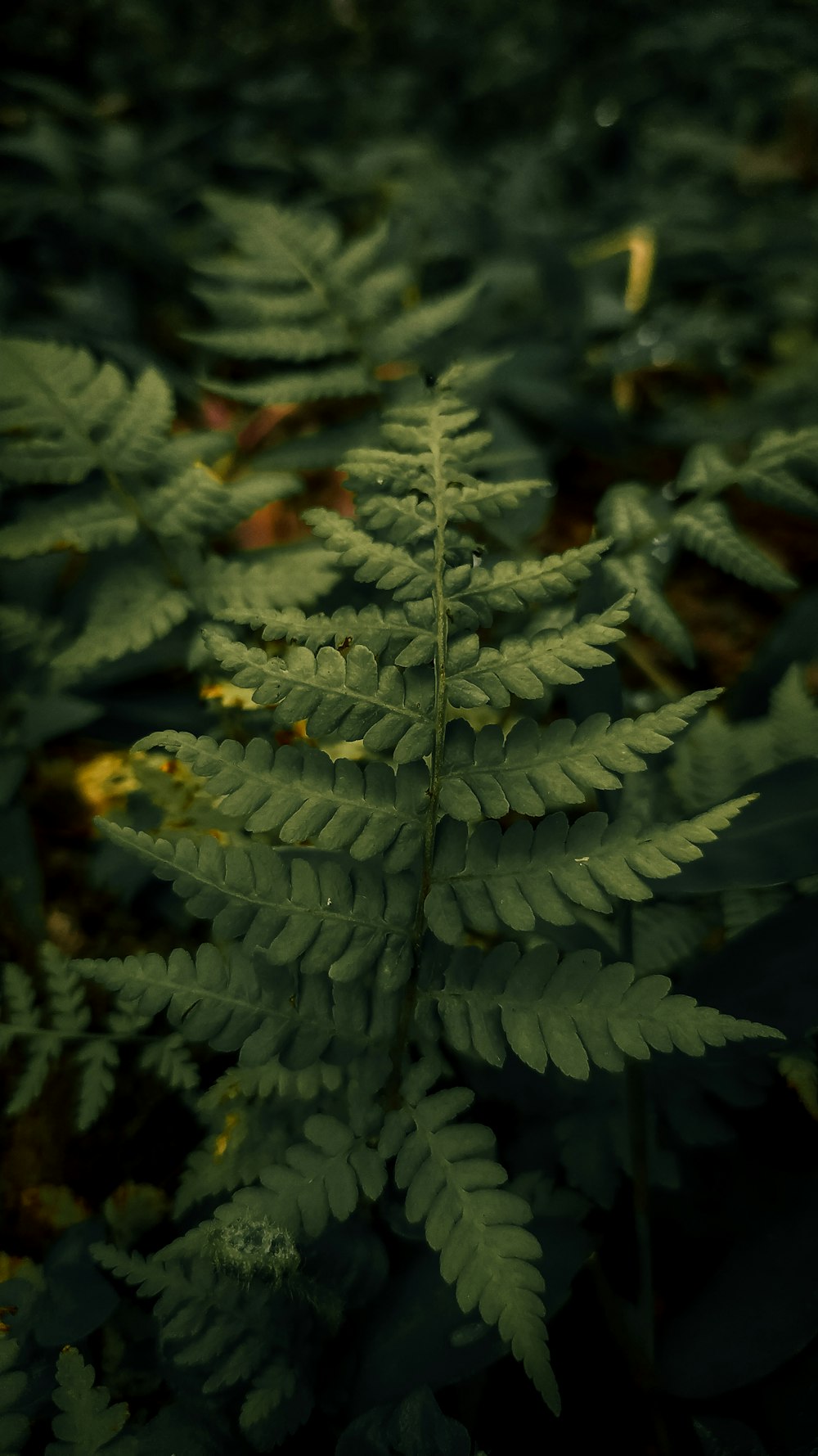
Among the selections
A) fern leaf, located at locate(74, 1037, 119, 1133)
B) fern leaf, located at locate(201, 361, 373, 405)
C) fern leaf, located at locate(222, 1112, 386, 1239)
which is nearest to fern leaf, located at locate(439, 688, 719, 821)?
fern leaf, located at locate(222, 1112, 386, 1239)

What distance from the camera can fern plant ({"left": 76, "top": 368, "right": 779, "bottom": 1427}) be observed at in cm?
76

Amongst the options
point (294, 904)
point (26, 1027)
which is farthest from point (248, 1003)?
point (26, 1027)

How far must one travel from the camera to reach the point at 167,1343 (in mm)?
918

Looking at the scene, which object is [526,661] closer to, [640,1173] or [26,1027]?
[640,1173]

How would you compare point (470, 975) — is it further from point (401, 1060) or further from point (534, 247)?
point (534, 247)

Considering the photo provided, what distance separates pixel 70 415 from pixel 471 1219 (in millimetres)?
1184

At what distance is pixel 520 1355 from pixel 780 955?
52 cm

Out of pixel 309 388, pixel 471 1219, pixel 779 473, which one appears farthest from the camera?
pixel 309 388

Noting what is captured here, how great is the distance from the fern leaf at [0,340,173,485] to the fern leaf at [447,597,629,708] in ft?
2.32

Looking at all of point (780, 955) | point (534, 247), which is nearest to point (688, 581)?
point (534, 247)

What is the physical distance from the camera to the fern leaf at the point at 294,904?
805 millimetres

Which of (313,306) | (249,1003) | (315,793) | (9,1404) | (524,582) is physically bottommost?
(9,1404)

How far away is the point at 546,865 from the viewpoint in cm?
79

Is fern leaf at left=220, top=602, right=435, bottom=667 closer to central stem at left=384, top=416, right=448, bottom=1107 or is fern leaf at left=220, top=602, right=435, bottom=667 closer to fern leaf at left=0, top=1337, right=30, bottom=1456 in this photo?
central stem at left=384, top=416, right=448, bottom=1107
